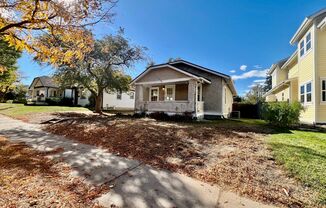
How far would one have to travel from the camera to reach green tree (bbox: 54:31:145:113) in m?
17.7

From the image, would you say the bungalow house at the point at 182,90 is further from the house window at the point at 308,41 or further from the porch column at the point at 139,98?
the house window at the point at 308,41

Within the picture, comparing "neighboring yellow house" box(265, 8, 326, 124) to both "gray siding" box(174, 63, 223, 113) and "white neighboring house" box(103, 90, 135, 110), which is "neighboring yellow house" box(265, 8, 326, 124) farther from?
"white neighboring house" box(103, 90, 135, 110)

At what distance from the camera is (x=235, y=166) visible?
4.62 m

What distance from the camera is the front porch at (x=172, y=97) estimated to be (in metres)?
14.4

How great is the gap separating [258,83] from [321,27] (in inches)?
2662

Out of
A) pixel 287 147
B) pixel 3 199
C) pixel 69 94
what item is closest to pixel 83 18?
pixel 3 199

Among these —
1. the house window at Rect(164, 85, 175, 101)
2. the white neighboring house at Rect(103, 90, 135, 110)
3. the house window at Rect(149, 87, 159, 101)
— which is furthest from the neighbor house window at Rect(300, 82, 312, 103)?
the white neighboring house at Rect(103, 90, 135, 110)

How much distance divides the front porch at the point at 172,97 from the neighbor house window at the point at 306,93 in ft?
24.8

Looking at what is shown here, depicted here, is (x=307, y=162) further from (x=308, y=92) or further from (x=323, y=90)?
(x=308, y=92)

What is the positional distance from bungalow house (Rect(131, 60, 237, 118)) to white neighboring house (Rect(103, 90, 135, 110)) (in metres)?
12.7

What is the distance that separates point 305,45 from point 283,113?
262 inches

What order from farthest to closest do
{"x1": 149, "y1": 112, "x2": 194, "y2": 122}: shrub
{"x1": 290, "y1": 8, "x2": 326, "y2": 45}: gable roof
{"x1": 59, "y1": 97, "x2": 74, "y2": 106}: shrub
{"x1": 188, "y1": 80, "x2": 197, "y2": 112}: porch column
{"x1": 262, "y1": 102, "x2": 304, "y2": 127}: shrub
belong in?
{"x1": 59, "y1": 97, "x2": 74, "y2": 106}: shrub < {"x1": 188, "y1": 80, "x2": 197, "y2": 112}: porch column < {"x1": 149, "y1": 112, "x2": 194, "y2": 122}: shrub < {"x1": 290, "y1": 8, "x2": 326, "y2": 45}: gable roof < {"x1": 262, "y1": 102, "x2": 304, "y2": 127}: shrub

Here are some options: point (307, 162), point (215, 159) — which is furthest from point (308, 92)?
point (215, 159)

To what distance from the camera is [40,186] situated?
3.57m
